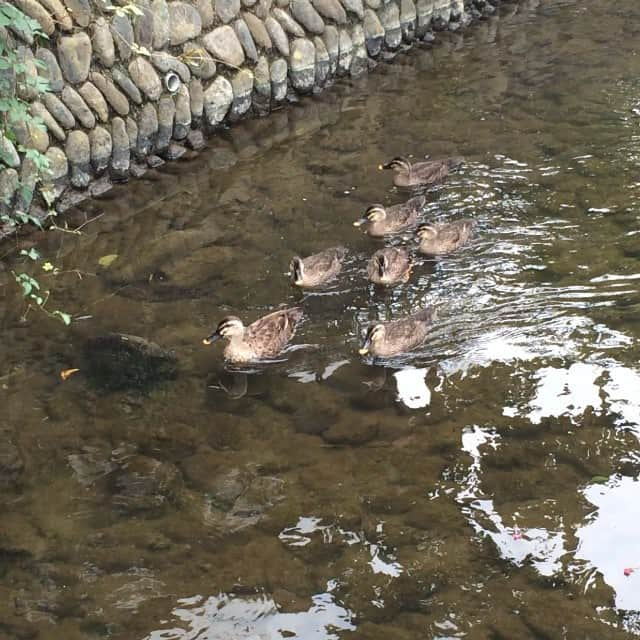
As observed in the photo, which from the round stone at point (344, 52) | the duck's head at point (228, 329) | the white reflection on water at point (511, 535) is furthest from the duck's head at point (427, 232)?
the round stone at point (344, 52)

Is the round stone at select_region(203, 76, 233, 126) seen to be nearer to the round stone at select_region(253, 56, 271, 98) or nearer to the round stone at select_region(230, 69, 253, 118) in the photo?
the round stone at select_region(230, 69, 253, 118)

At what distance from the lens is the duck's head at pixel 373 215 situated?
9398mm

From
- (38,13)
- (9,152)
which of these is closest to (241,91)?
(38,13)

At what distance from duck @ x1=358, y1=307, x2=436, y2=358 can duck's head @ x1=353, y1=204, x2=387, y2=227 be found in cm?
196

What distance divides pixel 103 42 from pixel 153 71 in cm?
80

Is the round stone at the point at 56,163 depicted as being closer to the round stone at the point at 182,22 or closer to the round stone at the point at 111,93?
the round stone at the point at 111,93

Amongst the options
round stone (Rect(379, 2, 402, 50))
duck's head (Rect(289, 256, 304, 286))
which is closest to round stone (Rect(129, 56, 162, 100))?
duck's head (Rect(289, 256, 304, 286))

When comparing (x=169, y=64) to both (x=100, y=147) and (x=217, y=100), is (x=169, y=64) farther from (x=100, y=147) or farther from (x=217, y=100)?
(x=100, y=147)

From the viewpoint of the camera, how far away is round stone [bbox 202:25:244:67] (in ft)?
38.5

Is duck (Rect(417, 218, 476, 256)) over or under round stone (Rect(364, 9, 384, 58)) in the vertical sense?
under

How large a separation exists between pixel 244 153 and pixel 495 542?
743 centimetres

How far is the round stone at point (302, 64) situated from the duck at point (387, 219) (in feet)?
13.6

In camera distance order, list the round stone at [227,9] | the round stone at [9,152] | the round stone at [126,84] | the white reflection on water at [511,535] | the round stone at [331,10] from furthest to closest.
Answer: the round stone at [331,10] < the round stone at [227,9] < the round stone at [126,84] < the round stone at [9,152] < the white reflection on water at [511,535]

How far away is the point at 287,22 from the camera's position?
502 inches
